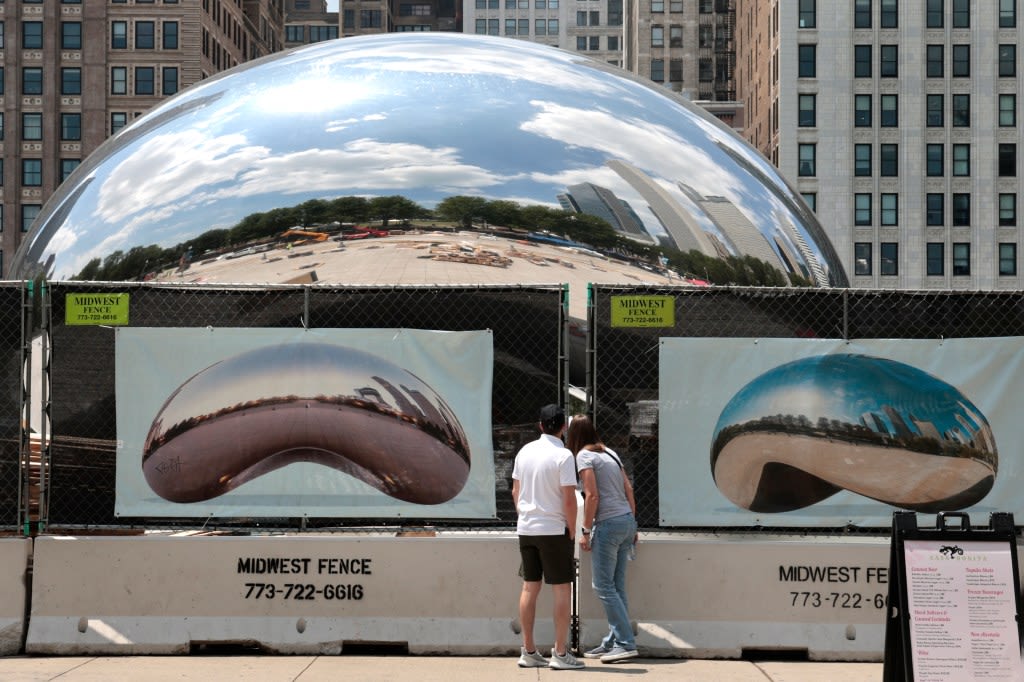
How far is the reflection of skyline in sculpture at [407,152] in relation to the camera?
1135cm

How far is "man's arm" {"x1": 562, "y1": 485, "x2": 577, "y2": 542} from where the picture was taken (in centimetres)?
824

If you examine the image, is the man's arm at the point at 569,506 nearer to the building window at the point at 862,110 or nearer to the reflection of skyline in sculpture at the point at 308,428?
the reflection of skyline in sculpture at the point at 308,428

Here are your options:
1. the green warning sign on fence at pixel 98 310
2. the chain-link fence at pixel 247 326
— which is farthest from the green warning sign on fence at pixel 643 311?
the green warning sign on fence at pixel 98 310

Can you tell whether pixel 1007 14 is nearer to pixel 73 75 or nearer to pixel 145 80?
pixel 145 80

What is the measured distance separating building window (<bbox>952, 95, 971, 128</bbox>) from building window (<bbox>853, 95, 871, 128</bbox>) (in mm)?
5319

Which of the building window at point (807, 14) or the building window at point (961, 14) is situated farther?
the building window at point (807, 14)

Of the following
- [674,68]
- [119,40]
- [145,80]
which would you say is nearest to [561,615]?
[145,80]

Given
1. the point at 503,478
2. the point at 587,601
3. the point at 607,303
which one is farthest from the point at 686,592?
the point at 607,303

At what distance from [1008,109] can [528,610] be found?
8027 centimetres

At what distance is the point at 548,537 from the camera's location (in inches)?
323

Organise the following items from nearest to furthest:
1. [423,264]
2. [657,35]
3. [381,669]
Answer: [381,669] < [423,264] < [657,35]

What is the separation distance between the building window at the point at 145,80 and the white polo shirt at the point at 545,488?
79505 mm

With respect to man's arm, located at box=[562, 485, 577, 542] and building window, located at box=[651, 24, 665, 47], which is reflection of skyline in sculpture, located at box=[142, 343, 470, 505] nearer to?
man's arm, located at box=[562, 485, 577, 542]

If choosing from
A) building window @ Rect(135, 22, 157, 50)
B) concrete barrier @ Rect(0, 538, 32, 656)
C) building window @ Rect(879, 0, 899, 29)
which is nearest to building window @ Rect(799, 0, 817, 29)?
building window @ Rect(879, 0, 899, 29)
